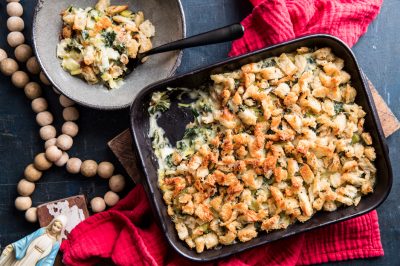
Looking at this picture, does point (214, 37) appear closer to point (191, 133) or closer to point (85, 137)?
point (191, 133)

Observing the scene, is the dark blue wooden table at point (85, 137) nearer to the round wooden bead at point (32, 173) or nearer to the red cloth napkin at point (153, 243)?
the round wooden bead at point (32, 173)

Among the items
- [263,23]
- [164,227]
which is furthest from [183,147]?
[263,23]

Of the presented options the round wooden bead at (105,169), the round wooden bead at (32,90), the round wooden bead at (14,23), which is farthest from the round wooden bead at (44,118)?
the round wooden bead at (14,23)

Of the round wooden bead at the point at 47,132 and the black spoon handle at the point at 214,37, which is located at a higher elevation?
the black spoon handle at the point at 214,37

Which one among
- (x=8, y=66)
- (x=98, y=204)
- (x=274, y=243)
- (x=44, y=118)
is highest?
(x=8, y=66)

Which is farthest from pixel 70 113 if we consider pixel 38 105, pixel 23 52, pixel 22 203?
pixel 22 203

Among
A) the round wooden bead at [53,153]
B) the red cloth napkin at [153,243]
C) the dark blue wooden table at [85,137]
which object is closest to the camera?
the red cloth napkin at [153,243]
